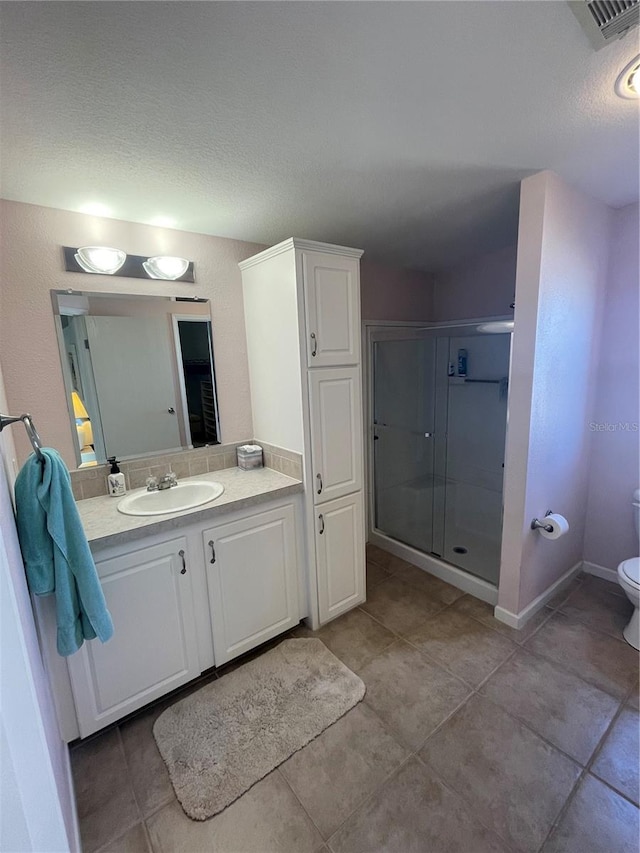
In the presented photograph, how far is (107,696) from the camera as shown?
1569mm

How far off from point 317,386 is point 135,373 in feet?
3.29

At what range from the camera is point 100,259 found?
1.81 metres

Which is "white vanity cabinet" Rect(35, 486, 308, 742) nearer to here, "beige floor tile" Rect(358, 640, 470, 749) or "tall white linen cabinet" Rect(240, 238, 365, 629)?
"tall white linen cabinet" Rect(240, 238, 365, 629)

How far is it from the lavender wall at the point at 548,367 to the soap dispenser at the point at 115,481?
209 cm

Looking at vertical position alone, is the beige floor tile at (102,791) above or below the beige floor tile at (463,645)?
below

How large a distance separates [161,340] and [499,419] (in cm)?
216

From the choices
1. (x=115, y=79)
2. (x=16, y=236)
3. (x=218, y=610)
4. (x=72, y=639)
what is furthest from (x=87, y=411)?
(x=115, y=79)

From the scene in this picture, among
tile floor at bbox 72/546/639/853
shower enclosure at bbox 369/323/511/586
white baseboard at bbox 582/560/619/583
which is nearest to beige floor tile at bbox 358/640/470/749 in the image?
tile floor at bbox 72/546/639/853

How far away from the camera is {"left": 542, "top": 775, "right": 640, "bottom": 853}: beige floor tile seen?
3.86 ft

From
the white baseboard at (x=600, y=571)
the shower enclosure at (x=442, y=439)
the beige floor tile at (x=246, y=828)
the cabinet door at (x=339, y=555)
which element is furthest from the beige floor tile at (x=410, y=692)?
the white baseboard at (x=600, y=571)

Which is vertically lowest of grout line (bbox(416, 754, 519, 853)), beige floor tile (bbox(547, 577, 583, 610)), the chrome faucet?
grout line (bbox(416, 754, 519, 853))

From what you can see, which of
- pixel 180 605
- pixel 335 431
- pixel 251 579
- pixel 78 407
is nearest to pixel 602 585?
pixel 335 431

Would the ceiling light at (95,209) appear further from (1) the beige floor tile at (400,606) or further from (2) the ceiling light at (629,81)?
(1) the beige floor tile at (400,606)

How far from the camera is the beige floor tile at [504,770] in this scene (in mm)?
1247
